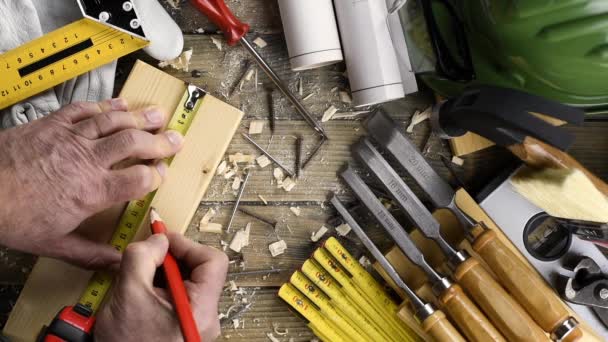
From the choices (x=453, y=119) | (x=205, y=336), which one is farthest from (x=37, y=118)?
(x=453, y=119)

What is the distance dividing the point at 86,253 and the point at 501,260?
2.45 ft

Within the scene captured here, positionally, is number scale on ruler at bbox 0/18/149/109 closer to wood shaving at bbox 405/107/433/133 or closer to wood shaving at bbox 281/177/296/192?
wood shaving at bbox 281/177/296/192

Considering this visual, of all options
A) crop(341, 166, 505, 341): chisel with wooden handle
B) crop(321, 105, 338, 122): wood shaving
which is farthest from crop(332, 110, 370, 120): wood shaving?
crop(341, 166, 505, 341): chisel with wooden handle

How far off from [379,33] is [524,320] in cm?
58

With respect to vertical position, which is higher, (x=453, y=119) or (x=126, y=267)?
(x=453, y=119)

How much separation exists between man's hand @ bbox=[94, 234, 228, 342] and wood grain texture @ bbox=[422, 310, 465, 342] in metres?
0.38

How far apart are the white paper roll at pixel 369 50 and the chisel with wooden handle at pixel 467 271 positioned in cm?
11

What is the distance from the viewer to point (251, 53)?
45.3 inches

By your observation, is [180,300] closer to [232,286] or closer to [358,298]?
[232,286]

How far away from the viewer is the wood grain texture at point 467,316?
1.03 meters

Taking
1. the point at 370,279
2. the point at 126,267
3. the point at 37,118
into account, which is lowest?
the point at 370,279

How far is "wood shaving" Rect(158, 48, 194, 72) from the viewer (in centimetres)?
116

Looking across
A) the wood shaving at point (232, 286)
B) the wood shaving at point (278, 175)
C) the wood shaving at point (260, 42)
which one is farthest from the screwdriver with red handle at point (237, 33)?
the wood shaving at point (232, 286)

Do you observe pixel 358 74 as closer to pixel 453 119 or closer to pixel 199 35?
pixel 453 119
